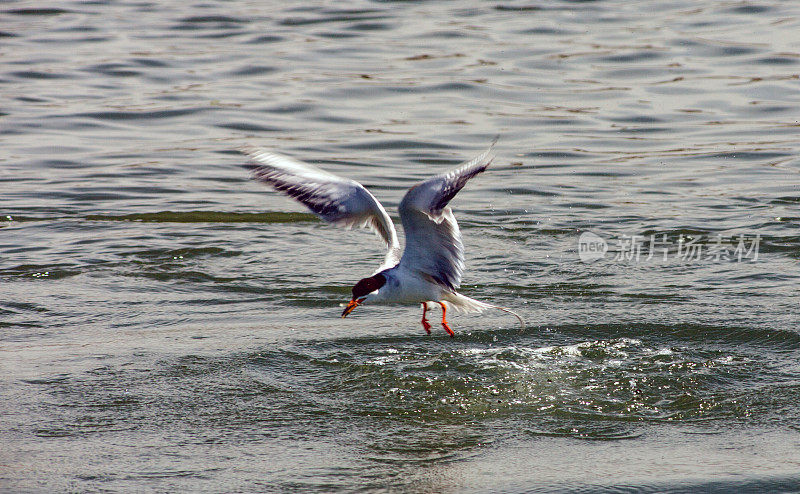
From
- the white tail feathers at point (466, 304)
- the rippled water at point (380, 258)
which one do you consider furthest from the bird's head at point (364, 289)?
the white tail feathers at point (466, 304)

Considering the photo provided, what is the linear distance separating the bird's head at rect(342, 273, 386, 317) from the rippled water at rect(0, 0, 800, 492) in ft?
1.03

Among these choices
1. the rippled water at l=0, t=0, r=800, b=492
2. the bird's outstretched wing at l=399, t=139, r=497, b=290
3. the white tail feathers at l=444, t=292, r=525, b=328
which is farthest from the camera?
the white tail feathers at l=444, t=292, r=525, b=328

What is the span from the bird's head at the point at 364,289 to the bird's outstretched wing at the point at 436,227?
0.19 m

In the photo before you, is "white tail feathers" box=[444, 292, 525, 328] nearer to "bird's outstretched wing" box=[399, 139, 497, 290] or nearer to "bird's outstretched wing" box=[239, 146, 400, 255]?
"bird's outstretched wing" box=[399, 139, 497, 290]

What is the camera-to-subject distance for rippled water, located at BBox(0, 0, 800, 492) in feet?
15.3

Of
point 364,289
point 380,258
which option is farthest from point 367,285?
point 380,258

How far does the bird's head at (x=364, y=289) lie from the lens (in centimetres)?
580

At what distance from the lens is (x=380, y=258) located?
8117 millimetres

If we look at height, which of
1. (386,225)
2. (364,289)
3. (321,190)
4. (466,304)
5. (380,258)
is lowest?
(380,258)

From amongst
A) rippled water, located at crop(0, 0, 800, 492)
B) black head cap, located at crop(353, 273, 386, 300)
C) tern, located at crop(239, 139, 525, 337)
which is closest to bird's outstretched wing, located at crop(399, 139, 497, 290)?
tern, located at crop(239, 139, 525, 337)

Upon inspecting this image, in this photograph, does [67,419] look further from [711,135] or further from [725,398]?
[711,135]

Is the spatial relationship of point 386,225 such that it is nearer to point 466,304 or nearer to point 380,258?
point 466,304

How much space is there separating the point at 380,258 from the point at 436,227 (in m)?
2.35

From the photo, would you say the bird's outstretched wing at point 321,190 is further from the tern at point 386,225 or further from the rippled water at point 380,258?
the rippled water at point 380,258
